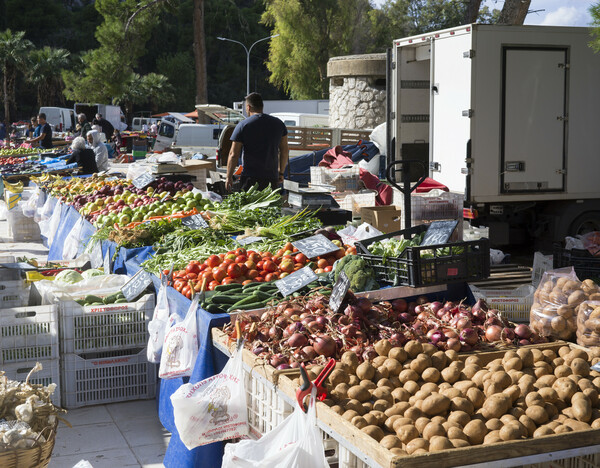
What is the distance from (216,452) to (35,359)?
69.8 inches

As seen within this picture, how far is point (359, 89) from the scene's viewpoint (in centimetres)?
1961

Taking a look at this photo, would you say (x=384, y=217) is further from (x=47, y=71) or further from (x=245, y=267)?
(x=47, y=71)

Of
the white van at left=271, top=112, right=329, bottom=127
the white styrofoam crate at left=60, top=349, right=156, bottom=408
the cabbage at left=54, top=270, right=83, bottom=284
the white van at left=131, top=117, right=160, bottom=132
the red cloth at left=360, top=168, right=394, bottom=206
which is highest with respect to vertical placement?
the white van at left=131, top=117, right=160, bottom=132

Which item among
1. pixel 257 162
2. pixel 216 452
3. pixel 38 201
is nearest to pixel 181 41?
pixel 38 201

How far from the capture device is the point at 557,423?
2.73 meters

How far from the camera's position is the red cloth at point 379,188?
923 cm

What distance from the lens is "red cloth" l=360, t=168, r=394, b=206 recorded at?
30.3 feet

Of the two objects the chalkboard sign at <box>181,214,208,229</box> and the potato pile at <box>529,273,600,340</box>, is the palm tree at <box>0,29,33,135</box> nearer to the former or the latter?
the chalkboard sign at <box>181,214,208,229</box>

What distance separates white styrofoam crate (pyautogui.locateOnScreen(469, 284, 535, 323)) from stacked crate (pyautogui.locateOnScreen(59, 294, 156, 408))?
228 cm

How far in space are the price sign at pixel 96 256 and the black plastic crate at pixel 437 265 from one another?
12.2ft

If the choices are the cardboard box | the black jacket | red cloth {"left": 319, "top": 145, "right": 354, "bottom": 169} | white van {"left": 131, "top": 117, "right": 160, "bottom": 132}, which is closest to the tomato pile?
the cardboard box

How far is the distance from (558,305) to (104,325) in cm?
299

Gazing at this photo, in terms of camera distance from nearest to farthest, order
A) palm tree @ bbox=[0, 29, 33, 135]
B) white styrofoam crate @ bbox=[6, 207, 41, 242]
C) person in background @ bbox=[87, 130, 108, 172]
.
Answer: white styrofoam crate @ bbox=[6, 207, 41, 242], person in background @ bbox=[87, 130, 108, 172], palm tree @ bbox=[0, 29, 33, 135]

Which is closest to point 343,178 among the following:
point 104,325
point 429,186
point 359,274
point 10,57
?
point 429,186
